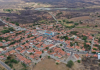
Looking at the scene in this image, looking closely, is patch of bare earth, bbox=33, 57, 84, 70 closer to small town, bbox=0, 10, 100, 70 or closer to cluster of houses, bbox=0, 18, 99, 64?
small town, bbox=0, 10, 100, 70

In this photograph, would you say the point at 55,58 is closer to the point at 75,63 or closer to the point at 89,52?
the point at 75,63

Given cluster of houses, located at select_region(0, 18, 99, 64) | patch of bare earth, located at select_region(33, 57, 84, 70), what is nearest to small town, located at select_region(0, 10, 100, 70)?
cluster of houses, located at select_region(0, 18, 99, 64)

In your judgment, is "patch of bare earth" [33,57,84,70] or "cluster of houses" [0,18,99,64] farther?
"cluster of houses" [0,18,99,64]

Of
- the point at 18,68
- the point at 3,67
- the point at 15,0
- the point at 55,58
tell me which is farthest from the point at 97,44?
the point at 15,0

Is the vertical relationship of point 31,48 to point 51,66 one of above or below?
above

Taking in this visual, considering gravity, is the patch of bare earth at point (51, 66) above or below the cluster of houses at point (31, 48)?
below

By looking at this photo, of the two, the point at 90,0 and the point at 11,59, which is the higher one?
the point at 90,0

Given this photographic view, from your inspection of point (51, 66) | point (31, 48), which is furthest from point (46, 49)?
point (51, 66)

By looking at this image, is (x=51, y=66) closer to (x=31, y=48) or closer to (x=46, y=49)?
(x=46, y=49)

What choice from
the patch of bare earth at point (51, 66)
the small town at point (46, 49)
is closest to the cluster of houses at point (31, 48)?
the small town at point (46, 49)

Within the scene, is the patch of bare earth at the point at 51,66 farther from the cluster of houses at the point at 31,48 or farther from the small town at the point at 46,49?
the cluster of houses at the point at 31,48

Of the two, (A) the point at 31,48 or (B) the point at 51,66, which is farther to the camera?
(A) the point at 31,48
